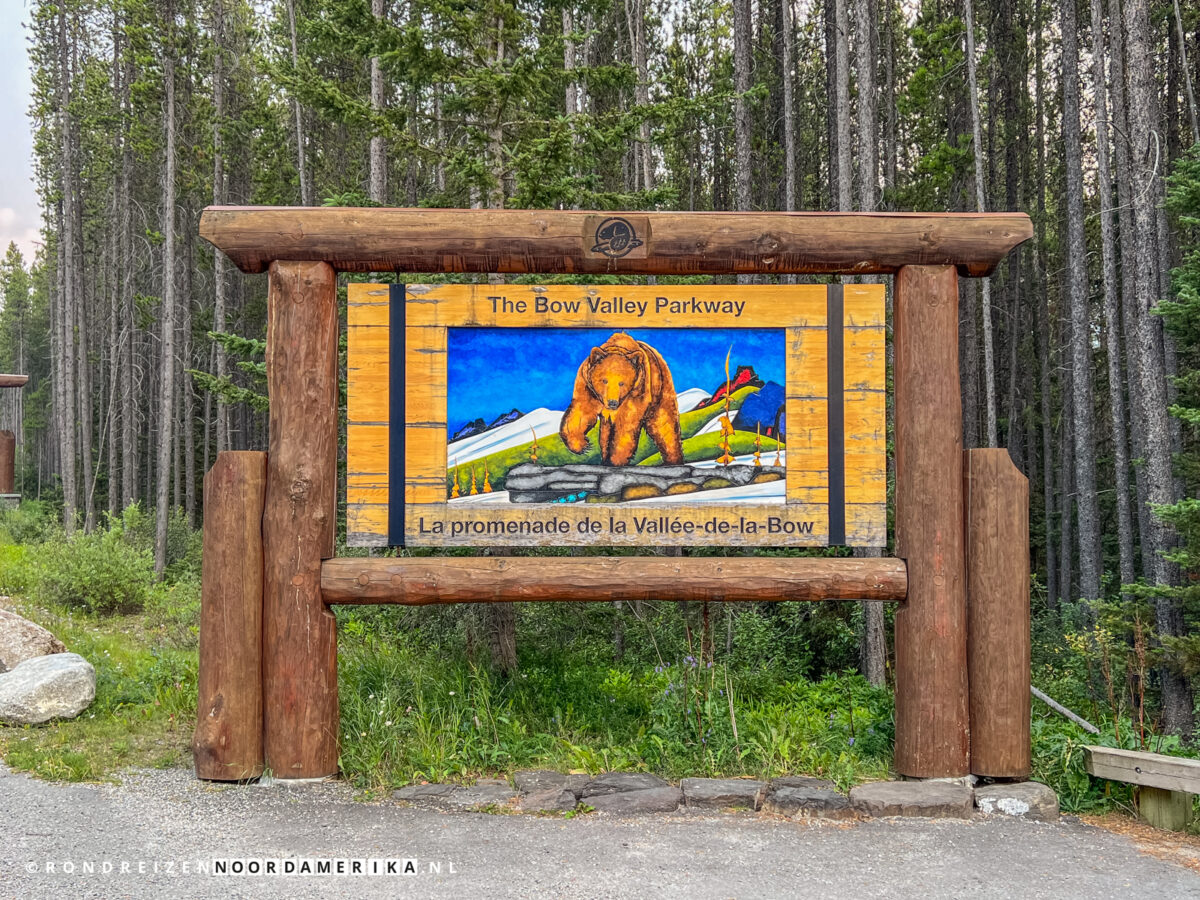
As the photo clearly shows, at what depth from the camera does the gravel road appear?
3.72 m

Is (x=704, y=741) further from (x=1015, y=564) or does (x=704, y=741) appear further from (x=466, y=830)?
(x=1015, y=564)

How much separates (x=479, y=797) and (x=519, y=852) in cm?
72

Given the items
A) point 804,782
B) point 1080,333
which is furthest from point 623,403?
point 1080,333

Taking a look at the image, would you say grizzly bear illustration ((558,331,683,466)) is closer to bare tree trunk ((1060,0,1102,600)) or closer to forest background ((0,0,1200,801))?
forest background ((0,0,1200,801))

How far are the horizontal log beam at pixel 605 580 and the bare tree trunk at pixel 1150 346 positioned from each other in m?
5.49

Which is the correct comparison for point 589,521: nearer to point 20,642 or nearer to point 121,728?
point 121,728

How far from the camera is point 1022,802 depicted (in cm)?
469

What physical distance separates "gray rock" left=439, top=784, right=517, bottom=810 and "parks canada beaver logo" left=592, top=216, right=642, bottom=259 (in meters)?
3.21

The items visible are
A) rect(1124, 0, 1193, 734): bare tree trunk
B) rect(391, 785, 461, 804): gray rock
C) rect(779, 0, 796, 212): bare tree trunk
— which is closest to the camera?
rect(391, 785, 461, 804): gray rock

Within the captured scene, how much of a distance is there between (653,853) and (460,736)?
1.73 metres

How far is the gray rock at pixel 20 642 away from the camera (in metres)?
7.06

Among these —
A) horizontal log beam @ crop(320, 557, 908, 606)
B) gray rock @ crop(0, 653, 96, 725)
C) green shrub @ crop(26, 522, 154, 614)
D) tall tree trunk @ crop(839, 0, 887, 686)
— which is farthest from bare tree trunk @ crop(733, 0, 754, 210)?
green shrub @ crop(26, 522, 154, 614)

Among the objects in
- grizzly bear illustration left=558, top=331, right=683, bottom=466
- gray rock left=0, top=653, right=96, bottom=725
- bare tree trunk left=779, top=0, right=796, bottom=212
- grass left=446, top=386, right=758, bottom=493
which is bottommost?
gray rock left=0, top=653, right=96, bottom=725

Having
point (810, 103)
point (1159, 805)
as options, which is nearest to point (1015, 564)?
point (1159, 805)
